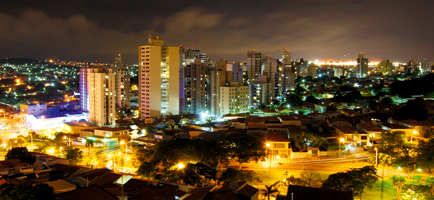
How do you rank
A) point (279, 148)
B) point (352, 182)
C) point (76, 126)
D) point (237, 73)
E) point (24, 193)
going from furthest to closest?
point (237, 73) → point (76, 126) → point (279, 148) → point (352, 182) → point (24, 193)

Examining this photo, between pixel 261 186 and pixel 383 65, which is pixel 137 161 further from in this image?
pixel 383 65

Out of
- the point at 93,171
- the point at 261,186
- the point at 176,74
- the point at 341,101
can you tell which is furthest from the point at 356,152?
the point at 176,74

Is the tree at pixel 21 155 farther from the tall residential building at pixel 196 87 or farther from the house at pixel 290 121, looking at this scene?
the tall residential building at pixel 196 87

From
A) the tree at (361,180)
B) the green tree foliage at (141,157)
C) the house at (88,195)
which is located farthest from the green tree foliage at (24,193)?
the tree at (361,180)

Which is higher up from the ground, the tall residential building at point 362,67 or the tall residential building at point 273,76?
the tall residential building at point 362,67

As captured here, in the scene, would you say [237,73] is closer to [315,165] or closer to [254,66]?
[254,66]

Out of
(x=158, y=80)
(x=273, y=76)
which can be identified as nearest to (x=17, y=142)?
(x=158, y=80)

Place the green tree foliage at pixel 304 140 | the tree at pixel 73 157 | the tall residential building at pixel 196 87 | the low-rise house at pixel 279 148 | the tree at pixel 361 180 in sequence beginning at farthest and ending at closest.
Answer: the tall residential building at pixel 196 87 < the green tree foliage at pixel 304 140 < the low-rise house at pixel 279 148 < the tree at pixel 73 157 < the tree at pixel 361 180
